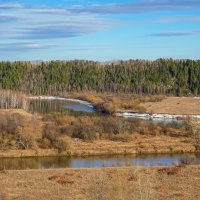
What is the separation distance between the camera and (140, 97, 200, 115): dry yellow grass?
95625 mm

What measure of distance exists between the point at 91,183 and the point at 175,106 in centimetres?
8239

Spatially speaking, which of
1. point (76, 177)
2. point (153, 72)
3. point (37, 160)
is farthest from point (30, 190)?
point (153, 72)

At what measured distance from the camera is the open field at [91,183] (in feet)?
60.6

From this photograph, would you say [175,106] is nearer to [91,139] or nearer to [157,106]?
[157,106]

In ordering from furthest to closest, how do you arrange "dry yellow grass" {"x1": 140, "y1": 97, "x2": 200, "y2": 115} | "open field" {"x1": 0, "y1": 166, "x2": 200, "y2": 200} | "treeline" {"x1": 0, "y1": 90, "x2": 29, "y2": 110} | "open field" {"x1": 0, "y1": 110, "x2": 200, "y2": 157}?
"treeline" {"x1": 0, "y1": 90, "x2": 29, "y2": 110}, "dry yellow grass" {"x1": 140, "y1": 97, "x2": 200, "y2": 115}, "open field" {"x1": 0, "y1": 110, "x2": 200, "y2": 157}, "open field" {"x1": 0, "y1": 166, "x2": 200, "y2": 200}

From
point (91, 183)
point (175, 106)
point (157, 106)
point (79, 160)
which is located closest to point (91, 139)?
point (79, 160)

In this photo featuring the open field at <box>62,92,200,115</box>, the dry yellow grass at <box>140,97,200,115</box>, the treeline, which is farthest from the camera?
the treeline

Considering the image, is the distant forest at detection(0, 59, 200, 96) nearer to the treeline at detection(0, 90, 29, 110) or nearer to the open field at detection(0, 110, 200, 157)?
the treeline at detection(0, 90, 29, 110)

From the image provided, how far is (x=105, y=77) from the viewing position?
6673 inches

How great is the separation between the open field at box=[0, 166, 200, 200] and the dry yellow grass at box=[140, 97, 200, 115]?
231 ft

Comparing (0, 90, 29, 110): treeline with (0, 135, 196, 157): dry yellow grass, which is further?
(0, 90, 29, 110): treeline

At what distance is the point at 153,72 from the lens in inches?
6407

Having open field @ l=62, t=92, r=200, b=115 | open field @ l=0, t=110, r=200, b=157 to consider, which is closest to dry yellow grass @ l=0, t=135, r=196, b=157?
open field @ l=0, t=110, r=200, b=157

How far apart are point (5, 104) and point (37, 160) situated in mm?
61216
